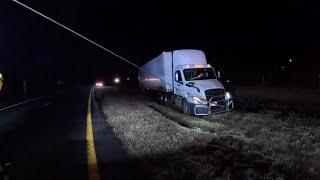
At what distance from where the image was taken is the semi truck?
17797mm

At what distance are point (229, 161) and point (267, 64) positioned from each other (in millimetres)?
57732

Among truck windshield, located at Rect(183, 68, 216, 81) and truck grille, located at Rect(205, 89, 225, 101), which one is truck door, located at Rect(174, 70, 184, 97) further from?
truck grille, located at Rect(205, 89, 225, 101)

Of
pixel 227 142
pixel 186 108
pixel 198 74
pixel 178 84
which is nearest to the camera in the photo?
pixel 227 142

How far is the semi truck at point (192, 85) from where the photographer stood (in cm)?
1780

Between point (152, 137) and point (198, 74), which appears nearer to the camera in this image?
point (152, 137)

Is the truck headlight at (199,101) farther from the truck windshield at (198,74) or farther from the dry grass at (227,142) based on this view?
the truck windshield at (198,74)

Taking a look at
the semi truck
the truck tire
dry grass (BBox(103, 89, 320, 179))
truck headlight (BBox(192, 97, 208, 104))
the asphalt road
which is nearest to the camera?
the asphalt road

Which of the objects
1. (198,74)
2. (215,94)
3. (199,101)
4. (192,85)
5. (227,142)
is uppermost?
(198,74)

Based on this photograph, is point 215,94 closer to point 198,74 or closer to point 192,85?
point 192,85

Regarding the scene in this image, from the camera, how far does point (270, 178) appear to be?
6.91 meters

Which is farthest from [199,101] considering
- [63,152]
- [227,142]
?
[63,152]

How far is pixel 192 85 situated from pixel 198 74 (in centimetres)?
140

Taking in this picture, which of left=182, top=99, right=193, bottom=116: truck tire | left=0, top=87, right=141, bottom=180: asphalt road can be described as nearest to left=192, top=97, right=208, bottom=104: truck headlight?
left=182, top=99, right=193, bottom=116: truck tire

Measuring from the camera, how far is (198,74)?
64.6 feet
